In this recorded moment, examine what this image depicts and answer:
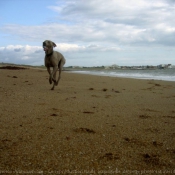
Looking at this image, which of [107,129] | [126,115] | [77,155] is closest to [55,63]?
[126,115]

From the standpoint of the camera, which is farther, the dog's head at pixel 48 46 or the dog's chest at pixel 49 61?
the dog's chest at pixel 49 61

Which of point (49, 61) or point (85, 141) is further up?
point (49, 61)

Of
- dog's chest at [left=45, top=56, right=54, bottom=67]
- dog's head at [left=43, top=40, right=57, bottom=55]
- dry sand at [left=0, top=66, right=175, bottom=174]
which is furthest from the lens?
dog's chest at [left=45, top=56, right=54, bottom=67]

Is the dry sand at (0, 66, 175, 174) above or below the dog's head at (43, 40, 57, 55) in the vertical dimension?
below

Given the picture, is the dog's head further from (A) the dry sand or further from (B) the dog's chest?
(A) the dry sand

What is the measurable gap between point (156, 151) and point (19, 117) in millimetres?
2141

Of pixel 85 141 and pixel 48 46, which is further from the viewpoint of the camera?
pixel 48 46

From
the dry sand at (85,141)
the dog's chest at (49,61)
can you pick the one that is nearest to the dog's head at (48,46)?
the dog's chest at (49,61)

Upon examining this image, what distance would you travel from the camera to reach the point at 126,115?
3830 mm

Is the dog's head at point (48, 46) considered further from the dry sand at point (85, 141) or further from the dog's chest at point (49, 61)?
the dry sand at point (85, 141)

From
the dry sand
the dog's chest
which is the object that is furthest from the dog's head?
the dry sand

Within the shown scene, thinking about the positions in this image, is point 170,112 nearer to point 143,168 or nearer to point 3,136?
point 143,168

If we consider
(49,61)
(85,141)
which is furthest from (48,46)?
(85,141)

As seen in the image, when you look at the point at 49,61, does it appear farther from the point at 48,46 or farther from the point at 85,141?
the point at 85,141
